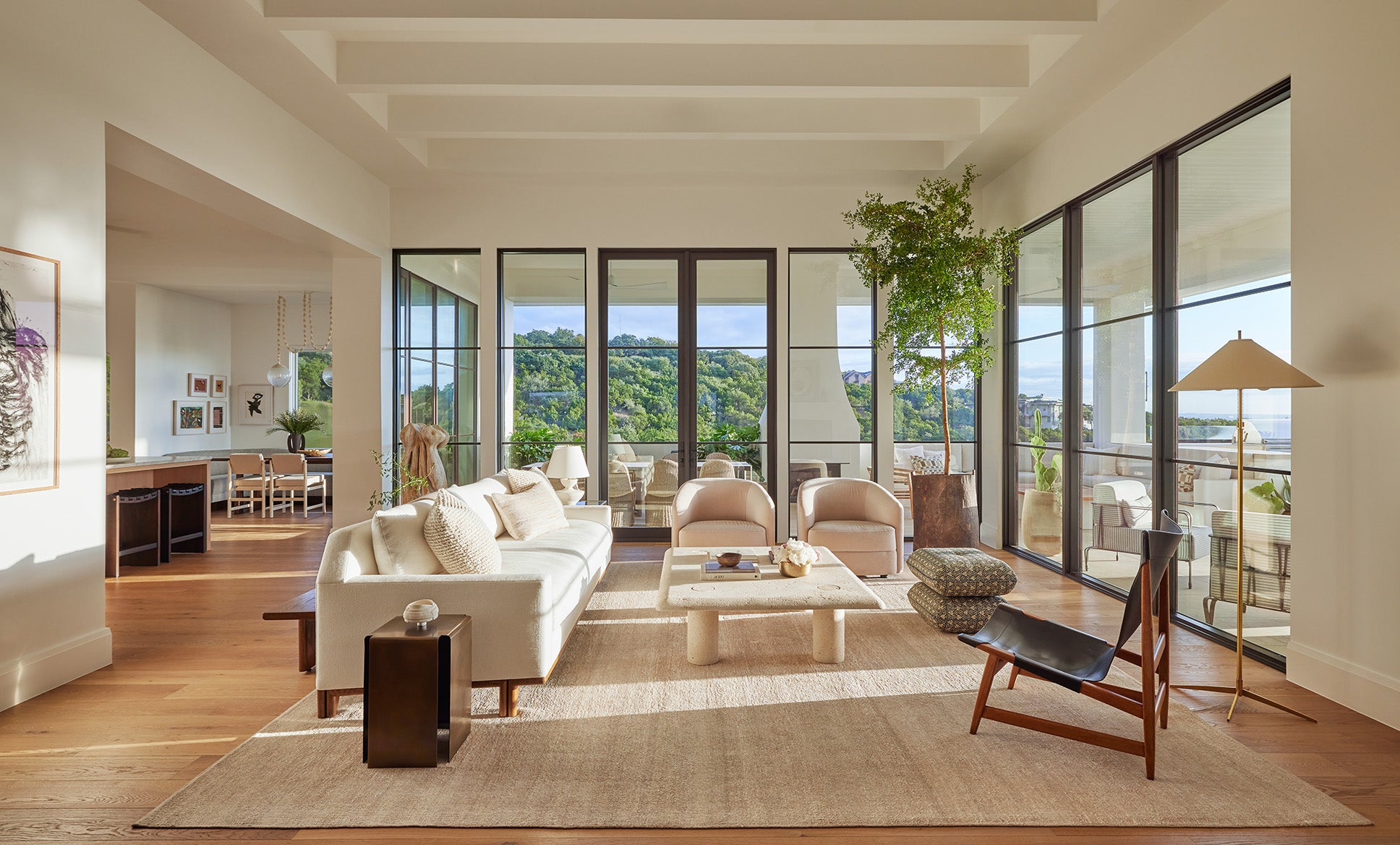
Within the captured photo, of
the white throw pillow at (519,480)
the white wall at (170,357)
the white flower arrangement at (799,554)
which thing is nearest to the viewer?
the white flower arrangement at (799,554)

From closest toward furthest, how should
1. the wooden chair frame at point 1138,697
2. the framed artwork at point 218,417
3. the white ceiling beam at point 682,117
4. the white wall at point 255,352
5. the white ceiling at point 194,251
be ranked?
the wooden chair frame at point 1138,697 < the white ceiling beam at point 682,117 < the white ceiling at point 194,251 < the framed artwork at point 218,417 < the white wall at point 255,352

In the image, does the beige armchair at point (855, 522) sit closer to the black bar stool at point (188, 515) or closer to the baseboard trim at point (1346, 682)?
the baseboard trim at point (1346, 682)

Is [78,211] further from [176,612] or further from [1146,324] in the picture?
[1146,324]

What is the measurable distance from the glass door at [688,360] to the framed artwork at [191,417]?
286 inches

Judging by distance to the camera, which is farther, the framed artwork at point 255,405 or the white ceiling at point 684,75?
→ the framed artwork at point 255,405

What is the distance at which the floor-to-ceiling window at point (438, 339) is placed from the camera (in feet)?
25.2

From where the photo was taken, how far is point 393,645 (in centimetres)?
271

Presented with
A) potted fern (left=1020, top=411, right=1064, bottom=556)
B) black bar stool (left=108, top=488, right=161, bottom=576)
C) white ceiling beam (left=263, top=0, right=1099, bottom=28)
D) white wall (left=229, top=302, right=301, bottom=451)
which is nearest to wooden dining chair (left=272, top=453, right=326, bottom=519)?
white wall (left=229, top=302, right=301, bottom=451)

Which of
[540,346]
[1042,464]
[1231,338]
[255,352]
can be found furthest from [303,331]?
[1231,338]

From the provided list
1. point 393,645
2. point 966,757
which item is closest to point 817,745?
point 966,757

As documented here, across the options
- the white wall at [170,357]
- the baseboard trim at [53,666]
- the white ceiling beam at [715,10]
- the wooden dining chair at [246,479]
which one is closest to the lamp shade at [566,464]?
the baseboard trim at [53,666]

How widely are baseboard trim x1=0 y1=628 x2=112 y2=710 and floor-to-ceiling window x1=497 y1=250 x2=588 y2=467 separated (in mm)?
4008

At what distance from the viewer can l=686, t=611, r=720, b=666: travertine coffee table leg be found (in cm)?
387

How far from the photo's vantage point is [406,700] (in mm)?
2736
